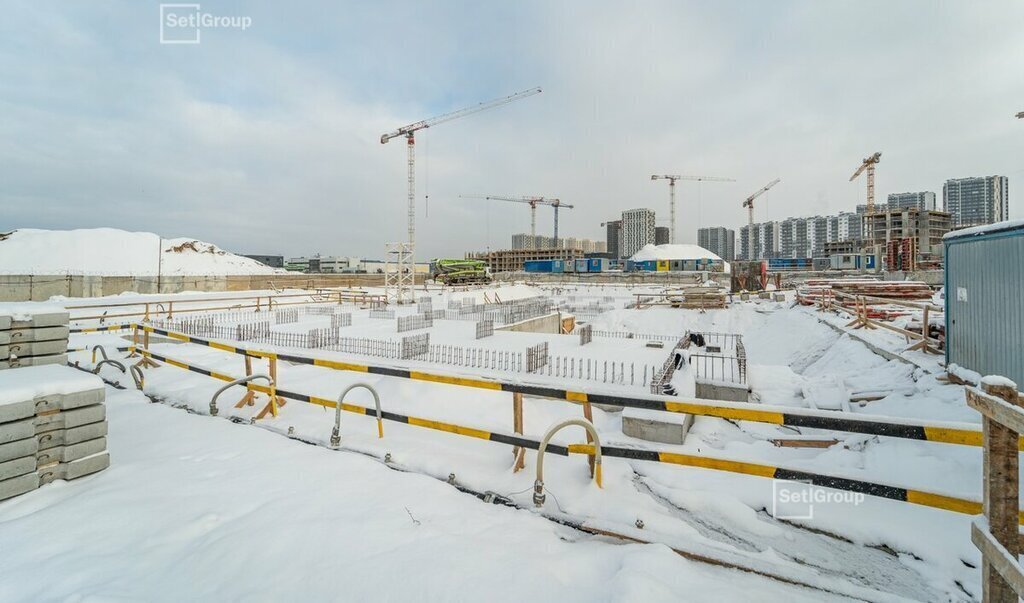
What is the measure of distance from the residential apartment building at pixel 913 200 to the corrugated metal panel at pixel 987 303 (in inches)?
7874

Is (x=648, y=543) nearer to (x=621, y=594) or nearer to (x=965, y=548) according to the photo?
(x=621, y=594)

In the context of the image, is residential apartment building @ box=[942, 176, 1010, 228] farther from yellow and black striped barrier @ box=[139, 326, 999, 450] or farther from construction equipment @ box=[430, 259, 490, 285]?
yellow and black striped barrier @ box=[139, 326, 999, 450]

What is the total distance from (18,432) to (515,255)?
141552 mm

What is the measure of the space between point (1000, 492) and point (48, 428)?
6.72 m

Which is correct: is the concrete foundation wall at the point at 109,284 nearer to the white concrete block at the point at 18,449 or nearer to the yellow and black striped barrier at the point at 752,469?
the white concrete block at the point at 18,449

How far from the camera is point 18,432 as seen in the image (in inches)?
143

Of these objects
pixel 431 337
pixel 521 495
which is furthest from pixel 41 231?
pixel 521 495

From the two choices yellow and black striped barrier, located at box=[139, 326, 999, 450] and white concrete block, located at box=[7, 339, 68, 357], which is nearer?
yellow and black striped barrier, located at box=[139, 326, 999, 450]

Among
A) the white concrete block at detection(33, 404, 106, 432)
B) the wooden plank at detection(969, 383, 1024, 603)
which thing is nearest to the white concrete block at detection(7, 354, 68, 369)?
the white concrete block at detection(33, 404, 106, 432)

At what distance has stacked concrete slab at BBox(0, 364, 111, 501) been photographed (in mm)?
3604

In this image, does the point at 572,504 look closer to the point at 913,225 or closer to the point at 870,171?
the point at 870,171

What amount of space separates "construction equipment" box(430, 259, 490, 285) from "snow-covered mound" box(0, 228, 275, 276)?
3266 centimetres

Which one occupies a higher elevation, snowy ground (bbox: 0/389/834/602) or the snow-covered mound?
the snow-covered mound

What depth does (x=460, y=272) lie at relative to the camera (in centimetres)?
5294
